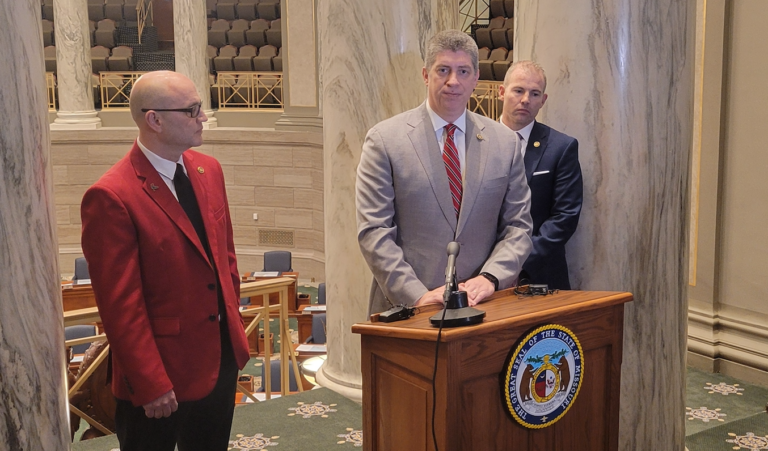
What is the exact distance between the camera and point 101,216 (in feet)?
7.30

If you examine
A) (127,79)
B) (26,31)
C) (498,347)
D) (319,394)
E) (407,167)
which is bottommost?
Result: (319,394)

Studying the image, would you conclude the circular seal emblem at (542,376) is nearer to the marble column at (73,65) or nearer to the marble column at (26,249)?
the marble column at (26,249)

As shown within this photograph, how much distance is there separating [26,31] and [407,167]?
46.3 inches

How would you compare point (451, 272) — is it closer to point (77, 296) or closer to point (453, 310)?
point (453, 310)

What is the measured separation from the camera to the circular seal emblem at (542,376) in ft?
7.09

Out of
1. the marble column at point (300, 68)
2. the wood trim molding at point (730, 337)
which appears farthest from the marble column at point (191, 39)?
the wood trim molding at point (730, 337)

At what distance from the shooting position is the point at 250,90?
13766 mm

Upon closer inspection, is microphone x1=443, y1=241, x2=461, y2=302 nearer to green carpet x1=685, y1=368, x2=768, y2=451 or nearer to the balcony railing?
green carpet x1=685, y1=368, x2=768, y2=451

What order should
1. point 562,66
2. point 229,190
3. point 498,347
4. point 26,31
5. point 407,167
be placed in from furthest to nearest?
point 229,190, point 562,66, point 407,167, point 498,347, point 26,31

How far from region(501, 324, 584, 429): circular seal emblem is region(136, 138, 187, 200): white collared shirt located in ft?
3.41

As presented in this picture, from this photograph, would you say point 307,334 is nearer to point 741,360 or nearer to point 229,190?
point 229,190

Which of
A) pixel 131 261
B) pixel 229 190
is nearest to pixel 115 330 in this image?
pixel 131 261

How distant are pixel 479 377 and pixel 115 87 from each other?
40.6ft

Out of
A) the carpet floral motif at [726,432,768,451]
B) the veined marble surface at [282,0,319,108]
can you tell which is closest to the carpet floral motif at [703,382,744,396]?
the carpet floral motif at [726,432,768,451]
